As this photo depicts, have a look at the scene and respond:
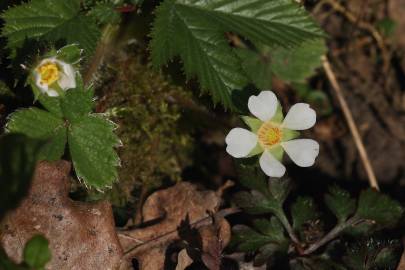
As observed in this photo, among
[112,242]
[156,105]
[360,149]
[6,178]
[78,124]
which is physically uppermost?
[6,178]

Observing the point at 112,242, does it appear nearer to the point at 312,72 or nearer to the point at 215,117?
the point at 215,117

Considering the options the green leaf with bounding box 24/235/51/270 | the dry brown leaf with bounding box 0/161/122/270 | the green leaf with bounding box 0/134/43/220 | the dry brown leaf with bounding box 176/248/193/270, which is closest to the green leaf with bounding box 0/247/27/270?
the green leaf with bounding box 24/235/51/270

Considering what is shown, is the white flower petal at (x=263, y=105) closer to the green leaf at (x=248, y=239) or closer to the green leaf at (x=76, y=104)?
the green leaf at (x=248, y=239)

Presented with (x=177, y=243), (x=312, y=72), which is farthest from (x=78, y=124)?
(x=312, y=72)

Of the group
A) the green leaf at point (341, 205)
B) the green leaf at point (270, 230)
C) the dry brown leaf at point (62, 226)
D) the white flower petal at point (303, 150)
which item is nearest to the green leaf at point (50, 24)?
the dry brown leaf at point (62, 226)

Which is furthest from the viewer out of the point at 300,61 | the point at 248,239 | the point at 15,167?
the point at 300,61

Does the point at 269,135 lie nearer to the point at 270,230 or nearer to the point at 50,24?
the point at 270,230

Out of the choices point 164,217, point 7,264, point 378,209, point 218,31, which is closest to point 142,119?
point 164,217
